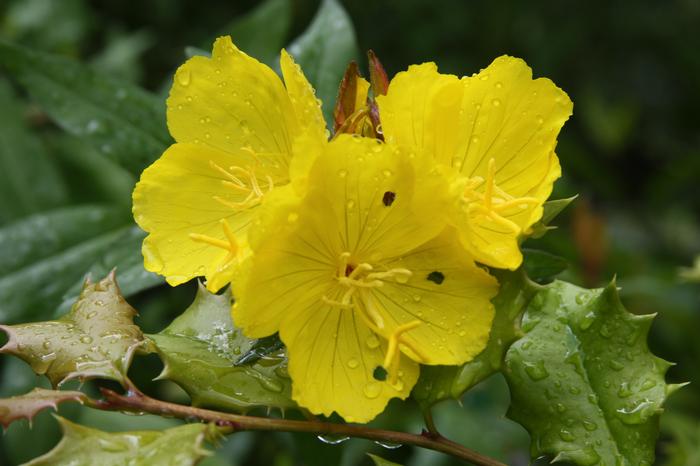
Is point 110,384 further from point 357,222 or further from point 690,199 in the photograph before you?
point 690,199

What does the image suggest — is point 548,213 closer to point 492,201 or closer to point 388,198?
point 492,201

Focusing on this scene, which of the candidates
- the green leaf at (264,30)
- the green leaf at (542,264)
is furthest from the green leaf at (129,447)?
the green leaf at (264,30)

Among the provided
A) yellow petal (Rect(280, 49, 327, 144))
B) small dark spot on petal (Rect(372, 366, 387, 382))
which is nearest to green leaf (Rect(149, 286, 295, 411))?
small dark spot on petal (Rect(372, 366, 387, 382))

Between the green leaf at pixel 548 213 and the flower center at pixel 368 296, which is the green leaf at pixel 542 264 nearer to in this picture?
the green leaf at pixel 548 213

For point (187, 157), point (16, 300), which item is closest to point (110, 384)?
point (16, 300)

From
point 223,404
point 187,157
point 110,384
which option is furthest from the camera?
point 110,384

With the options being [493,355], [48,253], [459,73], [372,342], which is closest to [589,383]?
[493,355]

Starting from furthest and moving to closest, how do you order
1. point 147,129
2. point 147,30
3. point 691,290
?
point 147,30, point 691,290, point 147,129
